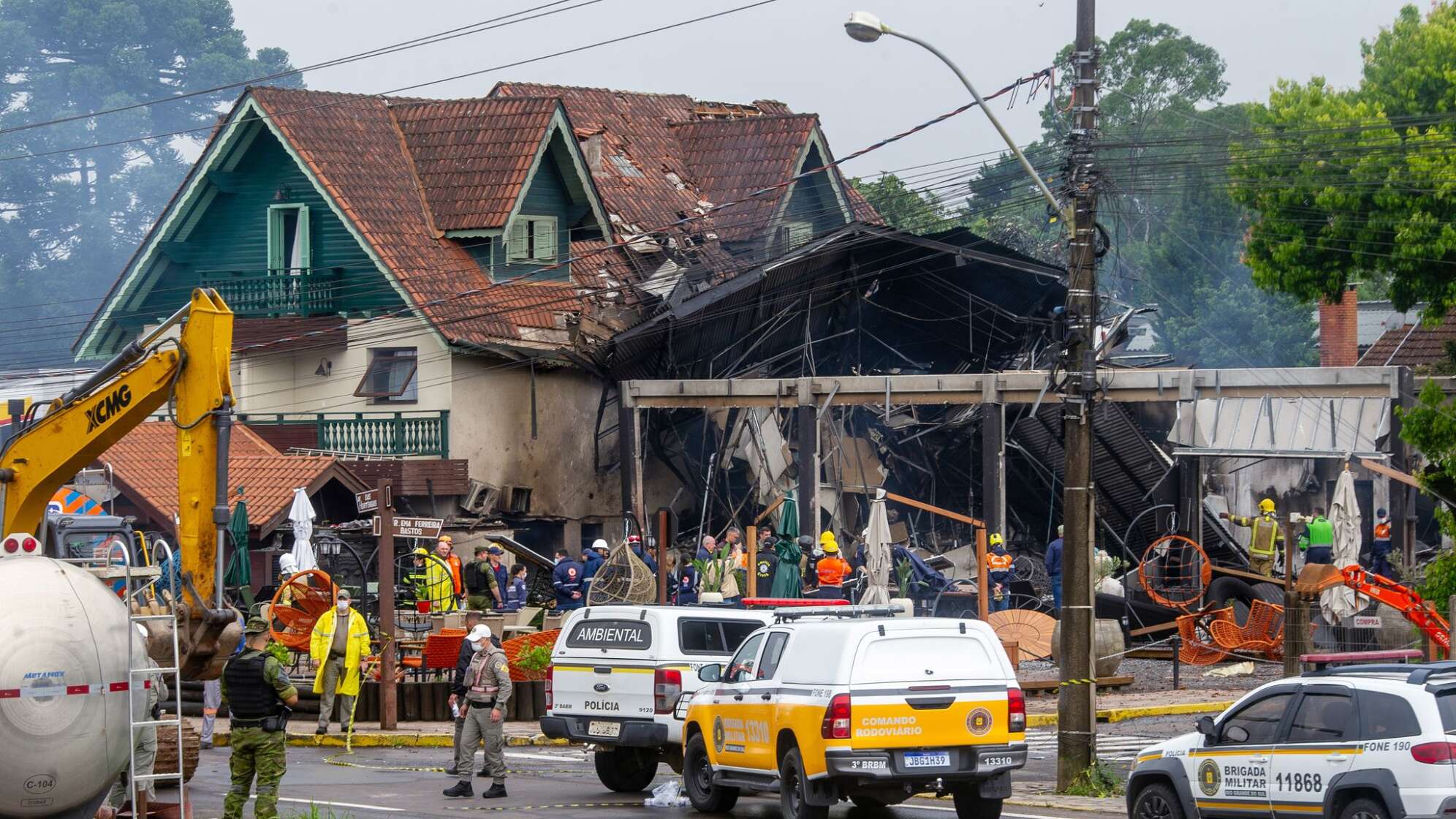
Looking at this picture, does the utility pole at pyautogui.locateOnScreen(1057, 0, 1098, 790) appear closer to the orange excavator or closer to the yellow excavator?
the orange excavator

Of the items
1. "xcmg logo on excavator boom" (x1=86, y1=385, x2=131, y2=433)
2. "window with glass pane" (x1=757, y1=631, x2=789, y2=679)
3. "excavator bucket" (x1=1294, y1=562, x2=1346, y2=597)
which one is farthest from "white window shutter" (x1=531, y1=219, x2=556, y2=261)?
"window with glass pane" (x1=757, y1=631, x2=789, y2=679)

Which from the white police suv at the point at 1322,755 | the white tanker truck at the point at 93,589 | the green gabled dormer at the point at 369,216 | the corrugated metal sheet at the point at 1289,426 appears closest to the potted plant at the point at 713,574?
the corrugated metal sheet at the point at 1289,426

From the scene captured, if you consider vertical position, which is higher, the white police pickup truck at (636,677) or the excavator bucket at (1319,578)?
the excavator bucket at (1319,578)

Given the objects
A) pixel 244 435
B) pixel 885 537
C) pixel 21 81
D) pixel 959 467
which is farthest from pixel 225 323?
pixel 21 81

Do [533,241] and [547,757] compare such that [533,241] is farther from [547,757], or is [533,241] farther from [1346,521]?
[547,757]

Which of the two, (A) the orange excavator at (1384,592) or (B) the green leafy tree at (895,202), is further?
(B) the green leafy tree at (895,202)

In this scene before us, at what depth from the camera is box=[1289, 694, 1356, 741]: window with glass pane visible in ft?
44.1

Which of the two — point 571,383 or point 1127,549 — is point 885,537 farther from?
point 571,383

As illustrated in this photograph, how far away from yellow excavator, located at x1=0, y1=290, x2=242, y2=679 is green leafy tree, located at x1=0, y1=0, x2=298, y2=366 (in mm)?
76541

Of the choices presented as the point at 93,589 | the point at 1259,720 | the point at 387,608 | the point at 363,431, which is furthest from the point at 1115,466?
the point at 93,589

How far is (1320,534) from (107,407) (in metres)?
20.6

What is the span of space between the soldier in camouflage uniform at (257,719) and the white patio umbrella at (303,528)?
15.7m

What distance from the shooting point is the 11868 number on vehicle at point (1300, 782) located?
13516 mm

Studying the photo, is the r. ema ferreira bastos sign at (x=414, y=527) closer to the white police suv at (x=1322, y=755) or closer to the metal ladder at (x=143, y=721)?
the metal ladder at (x=143, y=721)
